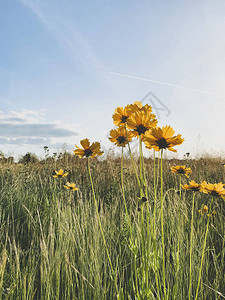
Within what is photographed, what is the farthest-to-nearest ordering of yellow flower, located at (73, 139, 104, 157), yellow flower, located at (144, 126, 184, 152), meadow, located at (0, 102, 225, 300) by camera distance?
yellow flower, located at (73, 139, 104, 157), meadow, located at (0, 102, 225, 300), yellow flower, located at (144, 126, 184, 152)

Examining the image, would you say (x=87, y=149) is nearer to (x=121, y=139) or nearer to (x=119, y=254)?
(x=121, y=139)

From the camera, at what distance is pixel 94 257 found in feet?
5.05

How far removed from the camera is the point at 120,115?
1153 millimetres

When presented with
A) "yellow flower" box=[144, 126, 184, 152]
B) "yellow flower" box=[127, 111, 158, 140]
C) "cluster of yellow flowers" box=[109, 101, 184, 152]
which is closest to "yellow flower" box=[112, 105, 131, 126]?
"cluster of yellow flowers" box=[109, 101, 184, 152]

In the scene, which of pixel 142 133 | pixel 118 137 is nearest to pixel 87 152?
pixel 118 137

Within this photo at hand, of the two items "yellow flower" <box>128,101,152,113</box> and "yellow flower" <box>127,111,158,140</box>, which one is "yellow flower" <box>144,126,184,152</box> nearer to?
"yellow flower" <box>127,111,158,140</box>

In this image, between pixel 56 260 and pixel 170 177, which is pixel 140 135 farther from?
pixel 170 177

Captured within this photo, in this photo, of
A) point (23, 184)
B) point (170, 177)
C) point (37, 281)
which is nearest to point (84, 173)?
point (23, 184)

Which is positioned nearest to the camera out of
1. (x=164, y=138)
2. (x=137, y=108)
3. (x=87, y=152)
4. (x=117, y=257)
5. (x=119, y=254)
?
(x=164, y=138)

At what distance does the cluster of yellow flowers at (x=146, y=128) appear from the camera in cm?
95

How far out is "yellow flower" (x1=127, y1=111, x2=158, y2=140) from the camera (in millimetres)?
1008

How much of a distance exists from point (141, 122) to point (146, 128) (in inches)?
1.4

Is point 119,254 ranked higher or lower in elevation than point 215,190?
lower

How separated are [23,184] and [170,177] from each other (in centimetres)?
283
